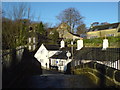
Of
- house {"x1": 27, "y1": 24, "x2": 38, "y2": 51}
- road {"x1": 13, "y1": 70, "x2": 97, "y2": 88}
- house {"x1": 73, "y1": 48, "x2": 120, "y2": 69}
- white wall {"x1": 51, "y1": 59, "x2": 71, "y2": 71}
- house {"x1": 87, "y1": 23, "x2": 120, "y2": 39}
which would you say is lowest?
white wall {"x1": 51, "y1": 59, "x2": 71, "y2": 71}

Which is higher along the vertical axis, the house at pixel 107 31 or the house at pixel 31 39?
the house at pixel 107 31

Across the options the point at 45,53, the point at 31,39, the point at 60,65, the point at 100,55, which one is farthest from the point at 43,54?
the point at 100,55

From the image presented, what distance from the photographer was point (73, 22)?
46.7 metres

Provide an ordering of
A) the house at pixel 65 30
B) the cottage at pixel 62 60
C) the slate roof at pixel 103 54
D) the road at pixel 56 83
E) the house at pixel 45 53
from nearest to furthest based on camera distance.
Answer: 1. the slate roof at pixel 103 54
2. the road at pixel 56 83
3. the cottage at pixel 62 60
4. the house at pixel 45 53
5. the house at pixel 65 30

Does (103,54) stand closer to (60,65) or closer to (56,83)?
(56,83)

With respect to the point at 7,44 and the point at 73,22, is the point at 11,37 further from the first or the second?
the point at 73,22

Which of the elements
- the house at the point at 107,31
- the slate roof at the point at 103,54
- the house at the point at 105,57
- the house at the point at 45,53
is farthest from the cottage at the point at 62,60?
the house at the point at 107,31

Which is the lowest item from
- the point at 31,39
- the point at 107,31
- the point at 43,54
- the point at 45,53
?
the point at 43,54

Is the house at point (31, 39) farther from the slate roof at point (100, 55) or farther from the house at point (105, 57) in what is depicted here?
the house at point (105, 57)

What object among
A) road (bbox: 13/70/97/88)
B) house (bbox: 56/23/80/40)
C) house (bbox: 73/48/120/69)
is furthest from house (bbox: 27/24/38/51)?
house (bbox: 56/23/80/40)

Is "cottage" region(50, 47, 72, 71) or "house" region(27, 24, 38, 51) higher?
"house" region(27, 24, 38, 51)

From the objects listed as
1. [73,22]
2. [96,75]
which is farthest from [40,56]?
[96,75]

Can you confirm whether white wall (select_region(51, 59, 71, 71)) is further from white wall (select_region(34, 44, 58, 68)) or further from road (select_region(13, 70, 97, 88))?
road (select_region(13, 70, 97, 88))

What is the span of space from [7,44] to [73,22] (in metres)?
34.2
